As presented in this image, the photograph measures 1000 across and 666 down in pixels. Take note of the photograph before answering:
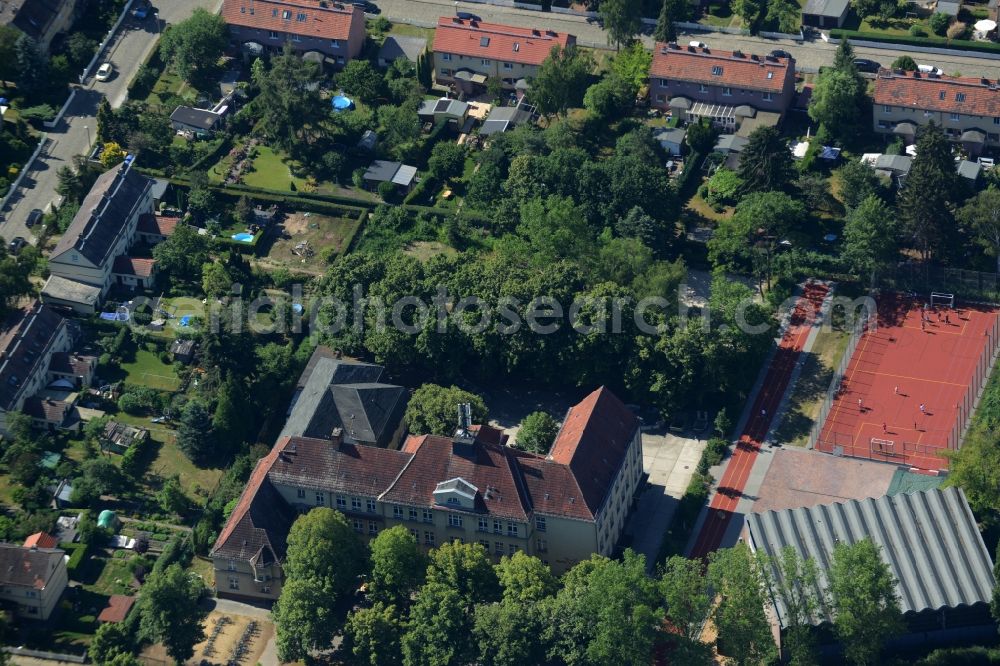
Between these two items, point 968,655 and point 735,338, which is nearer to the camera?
point 968,655

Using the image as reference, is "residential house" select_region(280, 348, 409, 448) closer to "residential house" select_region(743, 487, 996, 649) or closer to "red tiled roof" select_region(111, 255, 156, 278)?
"red tiled roof" select_region(111, 255, 156, 278)

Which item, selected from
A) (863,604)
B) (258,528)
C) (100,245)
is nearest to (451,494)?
(258,528)

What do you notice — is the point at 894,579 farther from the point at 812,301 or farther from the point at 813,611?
the point at 812,301

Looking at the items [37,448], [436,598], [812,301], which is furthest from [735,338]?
A: [37,448]

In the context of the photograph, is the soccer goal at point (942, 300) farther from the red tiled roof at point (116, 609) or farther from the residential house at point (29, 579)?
the residential house at point (29, 579)

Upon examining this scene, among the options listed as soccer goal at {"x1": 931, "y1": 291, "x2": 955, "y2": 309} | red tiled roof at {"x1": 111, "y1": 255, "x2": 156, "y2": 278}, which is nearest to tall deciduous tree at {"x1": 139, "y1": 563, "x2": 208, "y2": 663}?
red tiled roof at {"x1": 111, "y1": 255, "x2": 156, "y2": 278}

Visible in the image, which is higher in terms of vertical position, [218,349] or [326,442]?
[218,349]
